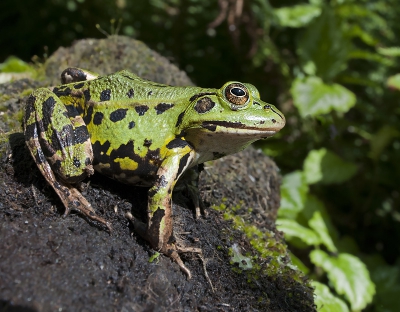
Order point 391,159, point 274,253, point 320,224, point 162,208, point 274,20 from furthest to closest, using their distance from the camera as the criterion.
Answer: point 391,159 < point 274,20 < point 320,224 < point 274,253 < point 162,208

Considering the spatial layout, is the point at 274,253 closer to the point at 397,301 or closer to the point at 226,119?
the point at 226,119

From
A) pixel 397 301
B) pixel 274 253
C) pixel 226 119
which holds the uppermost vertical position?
pixel 226 119

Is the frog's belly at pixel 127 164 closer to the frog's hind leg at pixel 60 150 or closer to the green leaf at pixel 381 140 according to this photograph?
the frog's hind leg at pixel 60 150

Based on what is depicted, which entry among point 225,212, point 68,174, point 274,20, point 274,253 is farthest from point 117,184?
point 274,20

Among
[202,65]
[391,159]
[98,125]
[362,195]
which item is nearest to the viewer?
[98,125]

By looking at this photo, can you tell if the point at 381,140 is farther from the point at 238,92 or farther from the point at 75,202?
the point at 75,202

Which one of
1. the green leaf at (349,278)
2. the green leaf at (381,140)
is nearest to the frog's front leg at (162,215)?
the green leaf at (349,278)

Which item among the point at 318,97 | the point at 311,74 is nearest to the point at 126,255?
the point at 318,97

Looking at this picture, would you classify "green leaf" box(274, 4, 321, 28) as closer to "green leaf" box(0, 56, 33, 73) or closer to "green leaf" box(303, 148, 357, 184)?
"green leaf" box(303, 148, 357, 184)
